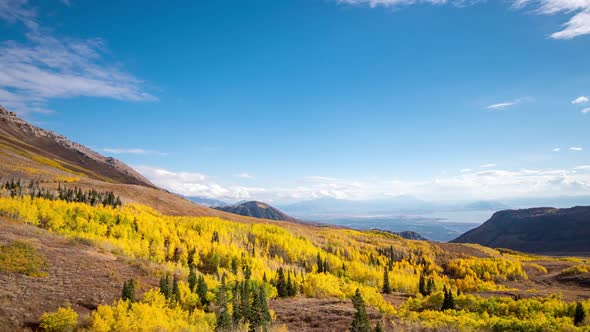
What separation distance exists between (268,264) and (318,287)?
99.3ft

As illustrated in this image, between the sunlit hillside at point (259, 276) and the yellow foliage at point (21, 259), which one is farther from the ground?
the yellow foliage at point (21, 259)

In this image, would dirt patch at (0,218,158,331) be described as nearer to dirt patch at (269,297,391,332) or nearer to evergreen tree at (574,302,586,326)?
dirt patch at (269,297,391,332)

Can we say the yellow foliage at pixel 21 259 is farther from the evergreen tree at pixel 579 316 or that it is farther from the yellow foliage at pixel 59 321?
the evergreen tree at pixel 579 316

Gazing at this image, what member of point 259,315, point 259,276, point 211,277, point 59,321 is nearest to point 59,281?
point 59,321

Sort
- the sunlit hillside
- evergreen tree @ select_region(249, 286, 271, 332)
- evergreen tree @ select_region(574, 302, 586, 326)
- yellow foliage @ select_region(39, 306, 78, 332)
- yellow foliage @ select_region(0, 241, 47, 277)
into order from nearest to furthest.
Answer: yellow foliage @ select_region(39, 306, 78, 332) → yellow foliage @ select_region(0, 241, 47, 277) → the sunlit hillside → evergreen tree @ select_region(249, 286, 271, 332) → evergreen tree @ select_region(574, 302, 586, 326)

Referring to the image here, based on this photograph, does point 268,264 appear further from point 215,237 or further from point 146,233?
point 146,233

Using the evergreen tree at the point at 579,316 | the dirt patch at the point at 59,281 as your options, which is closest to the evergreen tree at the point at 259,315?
the dirt patch at the point at 59,281

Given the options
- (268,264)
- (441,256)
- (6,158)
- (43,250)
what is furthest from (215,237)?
(6,158)

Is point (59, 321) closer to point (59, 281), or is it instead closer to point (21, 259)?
point (59, 281)

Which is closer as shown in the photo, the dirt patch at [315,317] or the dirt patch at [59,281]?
the dirt patch at [59,281]

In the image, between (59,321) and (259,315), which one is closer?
(59,321)

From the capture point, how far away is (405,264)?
132 meters

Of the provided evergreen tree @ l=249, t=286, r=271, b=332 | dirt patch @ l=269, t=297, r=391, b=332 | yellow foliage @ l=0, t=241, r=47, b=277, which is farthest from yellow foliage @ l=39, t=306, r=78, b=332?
dirt patch @ l=269, t=297, r=391, b=332

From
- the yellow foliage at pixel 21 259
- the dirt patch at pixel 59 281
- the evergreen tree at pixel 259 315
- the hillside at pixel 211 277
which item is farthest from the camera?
the evergreen tree at pixel 259 315
